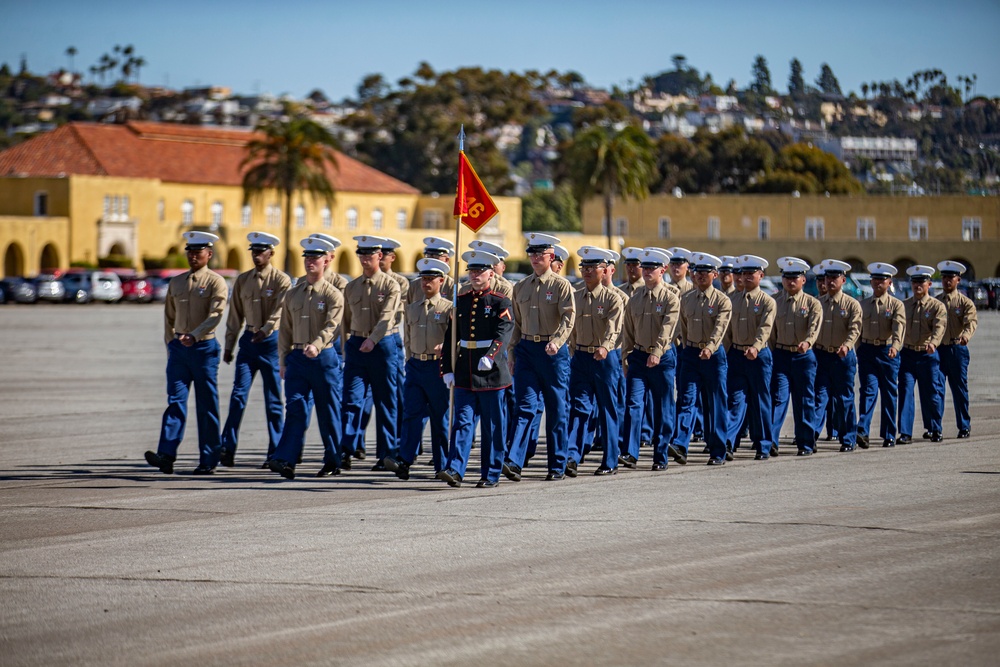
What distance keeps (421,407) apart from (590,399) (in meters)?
1.73

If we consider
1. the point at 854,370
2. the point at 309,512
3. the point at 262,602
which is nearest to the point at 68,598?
the point at 262,602

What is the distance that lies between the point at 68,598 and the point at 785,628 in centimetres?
362

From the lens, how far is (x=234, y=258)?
3324 inches

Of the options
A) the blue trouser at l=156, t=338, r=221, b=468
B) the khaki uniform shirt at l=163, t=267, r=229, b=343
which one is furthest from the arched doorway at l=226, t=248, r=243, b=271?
the blue trouser at l=156, t=338, r=221, b=468

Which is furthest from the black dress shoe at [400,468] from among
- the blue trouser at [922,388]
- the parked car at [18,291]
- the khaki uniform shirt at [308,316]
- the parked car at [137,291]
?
the parked car at [137,291]

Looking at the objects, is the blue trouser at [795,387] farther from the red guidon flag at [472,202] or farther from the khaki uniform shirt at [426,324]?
the khaki uniform shirt at [426,324]

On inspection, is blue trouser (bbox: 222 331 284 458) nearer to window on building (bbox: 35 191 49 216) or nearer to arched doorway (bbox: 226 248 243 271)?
window on building (bbox: 35 191 49 216)

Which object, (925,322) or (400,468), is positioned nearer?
(400,468)

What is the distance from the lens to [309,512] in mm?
10422

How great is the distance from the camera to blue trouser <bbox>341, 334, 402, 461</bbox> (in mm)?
13281

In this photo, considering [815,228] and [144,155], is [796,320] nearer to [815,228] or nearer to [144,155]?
[144,155]

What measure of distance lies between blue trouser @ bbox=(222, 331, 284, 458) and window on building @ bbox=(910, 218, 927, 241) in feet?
270

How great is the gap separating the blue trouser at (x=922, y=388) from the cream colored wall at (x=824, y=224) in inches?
2901

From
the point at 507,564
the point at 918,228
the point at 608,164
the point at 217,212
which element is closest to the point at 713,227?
the point at 918,228
